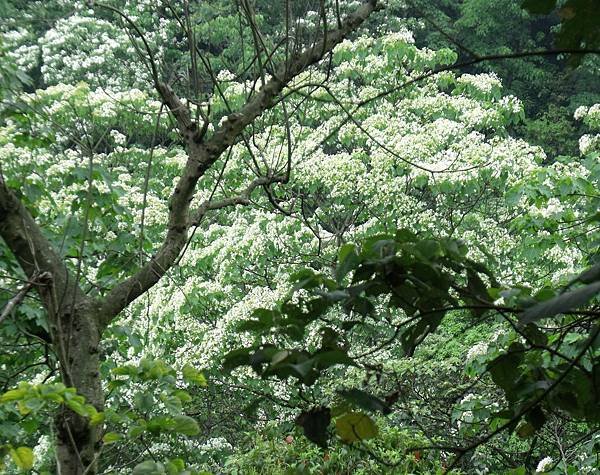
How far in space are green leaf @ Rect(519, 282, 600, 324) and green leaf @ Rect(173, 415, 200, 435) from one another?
93cm

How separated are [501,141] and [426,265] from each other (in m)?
6.41

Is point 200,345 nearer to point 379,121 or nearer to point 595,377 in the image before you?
point 379,121

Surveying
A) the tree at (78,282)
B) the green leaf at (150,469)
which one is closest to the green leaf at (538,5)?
the tree at (78,282)

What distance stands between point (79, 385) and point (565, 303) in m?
1.21

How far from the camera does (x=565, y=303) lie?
66 cm

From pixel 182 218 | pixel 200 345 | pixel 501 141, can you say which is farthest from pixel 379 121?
pixel 182 218

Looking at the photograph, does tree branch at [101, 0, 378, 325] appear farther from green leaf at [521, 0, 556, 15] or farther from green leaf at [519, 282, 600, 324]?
green leaf at [519, 282, 600, 324]

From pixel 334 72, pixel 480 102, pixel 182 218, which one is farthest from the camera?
pixel 334 72

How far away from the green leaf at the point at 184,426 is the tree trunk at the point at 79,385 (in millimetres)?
195

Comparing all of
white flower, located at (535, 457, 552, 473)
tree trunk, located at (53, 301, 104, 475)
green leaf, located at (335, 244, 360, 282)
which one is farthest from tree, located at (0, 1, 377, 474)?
white flower, located at (535, 457, 552, 473)

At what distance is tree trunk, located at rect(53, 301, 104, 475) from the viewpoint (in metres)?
1.55

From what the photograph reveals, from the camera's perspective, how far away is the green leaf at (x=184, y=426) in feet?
4.86

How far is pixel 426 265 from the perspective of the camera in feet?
3.08

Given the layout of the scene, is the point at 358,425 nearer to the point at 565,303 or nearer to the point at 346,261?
the point at 346,261
